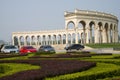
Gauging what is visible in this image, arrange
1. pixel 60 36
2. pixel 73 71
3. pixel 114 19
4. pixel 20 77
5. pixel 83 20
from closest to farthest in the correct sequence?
1. pixel 20 77
2. pixel 73 71
3. pixel 83 20
4. pixel 114 19
5. pixel 60 36

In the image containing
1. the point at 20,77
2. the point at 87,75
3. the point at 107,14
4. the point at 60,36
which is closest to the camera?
the point at 20,77

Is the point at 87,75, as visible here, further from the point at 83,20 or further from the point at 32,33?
the point at 32,33

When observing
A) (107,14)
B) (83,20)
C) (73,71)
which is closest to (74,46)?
(83,20)

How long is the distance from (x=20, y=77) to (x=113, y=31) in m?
95.6

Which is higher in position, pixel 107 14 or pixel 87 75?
pixel 107 14

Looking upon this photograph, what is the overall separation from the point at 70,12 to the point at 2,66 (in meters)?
71.8

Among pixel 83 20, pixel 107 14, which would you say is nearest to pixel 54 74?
pixel 83 20

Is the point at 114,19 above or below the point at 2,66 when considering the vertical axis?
above

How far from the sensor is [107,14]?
97.3 meters

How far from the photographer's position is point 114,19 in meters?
104

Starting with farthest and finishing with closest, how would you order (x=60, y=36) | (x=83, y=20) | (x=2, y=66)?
1. (x=60, y=36)
2. (x=83, y=20)
3. (x=2, y=66)

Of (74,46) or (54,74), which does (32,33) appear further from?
(54,74)

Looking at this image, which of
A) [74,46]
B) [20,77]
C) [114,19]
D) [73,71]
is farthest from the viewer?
[114,19]

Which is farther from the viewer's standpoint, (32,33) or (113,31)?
(32,33)
